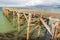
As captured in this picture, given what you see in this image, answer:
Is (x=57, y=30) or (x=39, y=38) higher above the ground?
(x=57, y=30)

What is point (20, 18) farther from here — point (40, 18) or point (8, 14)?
point (8, 14)

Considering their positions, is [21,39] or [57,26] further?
[21,39]

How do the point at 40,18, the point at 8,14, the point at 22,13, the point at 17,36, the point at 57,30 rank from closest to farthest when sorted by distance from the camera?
the point at 57,30
the point at 40,18
the point at 17,36
the point at 22,13
the point at 8,14

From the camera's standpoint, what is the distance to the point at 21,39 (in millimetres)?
10336

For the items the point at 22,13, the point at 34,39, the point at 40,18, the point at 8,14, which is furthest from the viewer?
the point at 8,14

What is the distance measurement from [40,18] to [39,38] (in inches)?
77.5

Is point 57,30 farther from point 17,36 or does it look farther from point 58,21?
point 17,36

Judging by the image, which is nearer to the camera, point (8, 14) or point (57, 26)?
point (57, 26)

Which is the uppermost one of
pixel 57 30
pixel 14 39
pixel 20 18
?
pixel 57 30

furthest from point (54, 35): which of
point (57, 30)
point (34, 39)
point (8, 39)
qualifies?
point (8, 39)

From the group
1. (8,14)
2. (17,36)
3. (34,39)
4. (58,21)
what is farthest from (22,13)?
(8,14)

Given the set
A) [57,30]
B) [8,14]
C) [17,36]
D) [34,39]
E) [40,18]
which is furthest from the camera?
[8,14]

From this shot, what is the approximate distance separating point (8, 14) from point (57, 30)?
18673 mm

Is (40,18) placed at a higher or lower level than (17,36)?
higher
